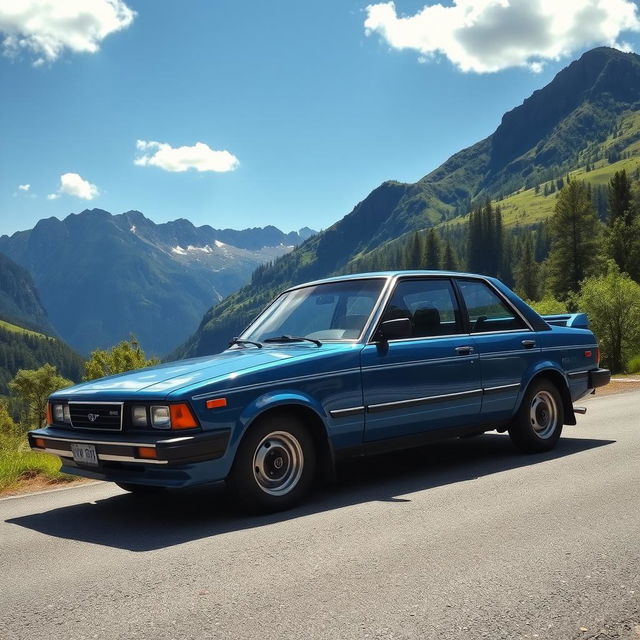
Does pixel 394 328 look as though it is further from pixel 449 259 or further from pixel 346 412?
pixel 449 259

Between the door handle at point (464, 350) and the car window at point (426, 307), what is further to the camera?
the door handle at point (464, 350)

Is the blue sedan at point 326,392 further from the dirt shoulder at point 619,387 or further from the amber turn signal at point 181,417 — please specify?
the dirt shoulder at point 619,387

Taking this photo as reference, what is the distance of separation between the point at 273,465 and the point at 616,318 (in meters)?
33.5

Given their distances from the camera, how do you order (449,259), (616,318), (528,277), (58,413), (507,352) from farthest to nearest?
1. (449,259)
2. (528,277)
3. (616,318)
4. (507,352)
5. (58,413)

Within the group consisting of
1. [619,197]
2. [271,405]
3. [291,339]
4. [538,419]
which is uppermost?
[619,197]

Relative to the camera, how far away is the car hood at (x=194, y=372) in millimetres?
5141

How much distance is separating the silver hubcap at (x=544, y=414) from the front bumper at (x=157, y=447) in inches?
149

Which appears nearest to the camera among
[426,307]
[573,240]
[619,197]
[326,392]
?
[326,392]

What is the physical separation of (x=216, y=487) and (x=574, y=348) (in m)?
4.19

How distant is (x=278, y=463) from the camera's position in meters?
5.42

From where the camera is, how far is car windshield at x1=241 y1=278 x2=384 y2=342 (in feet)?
20.8

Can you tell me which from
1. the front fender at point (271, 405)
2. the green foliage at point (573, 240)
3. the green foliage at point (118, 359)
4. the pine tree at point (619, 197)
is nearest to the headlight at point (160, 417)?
the front fender at point (271, 405)

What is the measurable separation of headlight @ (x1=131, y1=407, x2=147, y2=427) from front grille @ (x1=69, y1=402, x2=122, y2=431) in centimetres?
12

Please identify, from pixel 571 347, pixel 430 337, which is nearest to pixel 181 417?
pixel 430 337
